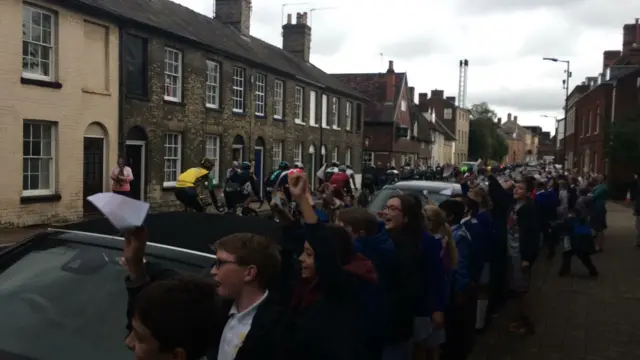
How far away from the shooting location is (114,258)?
338cm

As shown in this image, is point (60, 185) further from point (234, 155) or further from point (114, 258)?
point (114, 258)

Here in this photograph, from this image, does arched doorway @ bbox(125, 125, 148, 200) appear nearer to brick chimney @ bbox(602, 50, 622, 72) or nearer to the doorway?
the doorway

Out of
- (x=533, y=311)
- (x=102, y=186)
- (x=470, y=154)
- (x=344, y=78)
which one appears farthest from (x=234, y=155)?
(x=470, y=154)

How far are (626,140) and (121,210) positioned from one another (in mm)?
22786

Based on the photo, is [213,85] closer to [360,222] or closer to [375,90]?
[360,222]

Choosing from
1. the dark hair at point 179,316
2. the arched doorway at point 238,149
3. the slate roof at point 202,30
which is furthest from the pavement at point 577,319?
the arched doorway at point 238,149

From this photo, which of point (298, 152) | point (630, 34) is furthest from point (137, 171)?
point (630, 34)

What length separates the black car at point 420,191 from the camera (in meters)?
9.30

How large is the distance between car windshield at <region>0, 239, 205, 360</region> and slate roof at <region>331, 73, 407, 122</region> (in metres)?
44.7

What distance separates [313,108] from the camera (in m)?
33.2

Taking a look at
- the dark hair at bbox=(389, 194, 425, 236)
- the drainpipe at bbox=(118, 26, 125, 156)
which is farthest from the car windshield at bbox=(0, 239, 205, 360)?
the drainpipe at bbox=(118, 26, 125, 156)

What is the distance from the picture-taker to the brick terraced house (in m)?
19.0

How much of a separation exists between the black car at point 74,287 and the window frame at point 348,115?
34896 millimetres

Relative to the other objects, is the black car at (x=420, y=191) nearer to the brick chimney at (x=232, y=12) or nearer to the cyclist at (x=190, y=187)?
the cyclist at (x=190, y=187)
